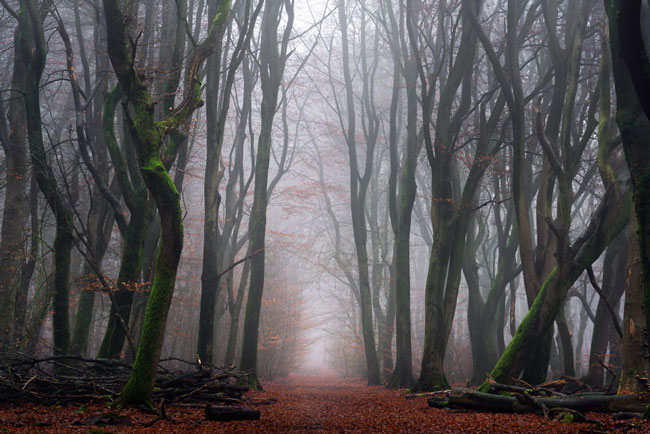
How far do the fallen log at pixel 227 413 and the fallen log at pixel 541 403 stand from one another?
245cm

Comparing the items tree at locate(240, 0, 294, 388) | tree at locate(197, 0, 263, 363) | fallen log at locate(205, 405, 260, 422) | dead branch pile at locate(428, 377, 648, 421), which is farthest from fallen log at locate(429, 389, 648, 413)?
tree at locate(240, 0, 294, 388)

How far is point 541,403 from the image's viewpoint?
5.15m

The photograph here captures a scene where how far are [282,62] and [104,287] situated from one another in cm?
643

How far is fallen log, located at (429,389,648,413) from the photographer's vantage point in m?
4.81

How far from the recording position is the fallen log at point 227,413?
475cm

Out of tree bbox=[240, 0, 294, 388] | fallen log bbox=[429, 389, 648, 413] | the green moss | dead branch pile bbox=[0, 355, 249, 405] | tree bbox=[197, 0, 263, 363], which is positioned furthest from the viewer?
tree bbox=[240, 0, 294, 388]

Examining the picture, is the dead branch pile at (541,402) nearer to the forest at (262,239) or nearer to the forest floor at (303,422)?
the forest at (262,239)

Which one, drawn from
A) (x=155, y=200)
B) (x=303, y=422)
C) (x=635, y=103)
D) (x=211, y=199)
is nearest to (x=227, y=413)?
(x=303, y=422)

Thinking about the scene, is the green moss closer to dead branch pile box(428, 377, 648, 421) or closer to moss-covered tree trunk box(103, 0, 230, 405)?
dead branch pile box(428, 377, 648, 421)

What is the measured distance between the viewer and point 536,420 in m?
4.74

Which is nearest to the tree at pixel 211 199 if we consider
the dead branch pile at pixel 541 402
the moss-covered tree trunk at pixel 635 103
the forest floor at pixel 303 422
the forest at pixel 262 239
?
the forest at pixel 262 239

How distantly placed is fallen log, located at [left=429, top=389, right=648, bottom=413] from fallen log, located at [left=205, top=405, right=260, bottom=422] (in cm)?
245

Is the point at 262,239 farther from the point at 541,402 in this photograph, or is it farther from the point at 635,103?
the point at 635,103

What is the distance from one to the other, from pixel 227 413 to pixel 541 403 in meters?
3.37
